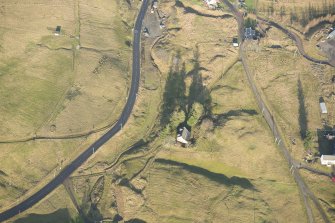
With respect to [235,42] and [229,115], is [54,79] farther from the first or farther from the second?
[235,42]

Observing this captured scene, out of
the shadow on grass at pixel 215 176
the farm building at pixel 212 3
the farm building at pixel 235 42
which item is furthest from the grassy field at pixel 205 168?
the farm building at pixel 212 3

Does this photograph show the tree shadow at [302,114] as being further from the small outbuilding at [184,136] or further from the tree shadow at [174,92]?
the tree shadow at [174,92]

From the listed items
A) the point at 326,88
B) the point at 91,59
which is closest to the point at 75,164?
the point at 91,59

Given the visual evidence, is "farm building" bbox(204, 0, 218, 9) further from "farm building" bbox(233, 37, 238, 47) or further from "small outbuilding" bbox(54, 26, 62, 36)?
"small outbuilding" bbox(54, 26, 62, 36)

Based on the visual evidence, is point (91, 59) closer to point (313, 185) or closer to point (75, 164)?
point (75, 164)

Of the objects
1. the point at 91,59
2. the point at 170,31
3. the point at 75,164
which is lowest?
the point at 75,164
